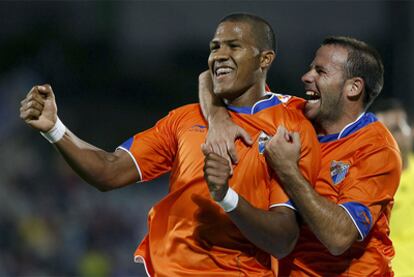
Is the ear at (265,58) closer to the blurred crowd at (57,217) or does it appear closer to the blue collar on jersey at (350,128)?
the blue collar on jersey at (350,128)

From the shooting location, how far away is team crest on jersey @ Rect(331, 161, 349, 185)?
423 cm

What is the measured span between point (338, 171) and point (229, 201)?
29.4 inches

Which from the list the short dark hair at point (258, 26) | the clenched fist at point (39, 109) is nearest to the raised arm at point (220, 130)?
the short dark hair at point (258, 26)

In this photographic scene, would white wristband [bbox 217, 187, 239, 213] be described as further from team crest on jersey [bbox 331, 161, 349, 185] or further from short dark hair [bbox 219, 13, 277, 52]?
short dark hair [bbox 219, 13, 277, 52]

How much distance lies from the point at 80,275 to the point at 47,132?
6.76 meters

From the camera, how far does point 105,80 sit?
12445mm

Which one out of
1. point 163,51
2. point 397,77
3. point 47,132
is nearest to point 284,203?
point 47,132

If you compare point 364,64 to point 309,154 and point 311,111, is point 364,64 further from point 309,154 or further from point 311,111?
point 309,154

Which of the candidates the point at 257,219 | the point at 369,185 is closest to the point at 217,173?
the point at 257,219

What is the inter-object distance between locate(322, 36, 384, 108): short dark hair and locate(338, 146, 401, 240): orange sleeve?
410mm

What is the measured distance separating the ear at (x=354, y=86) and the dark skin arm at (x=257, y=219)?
2.55 ft

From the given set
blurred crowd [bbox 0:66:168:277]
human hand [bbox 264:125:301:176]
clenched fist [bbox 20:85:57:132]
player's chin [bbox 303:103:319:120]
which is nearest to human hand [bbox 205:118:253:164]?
human hand [bbox 264:125:301:176]

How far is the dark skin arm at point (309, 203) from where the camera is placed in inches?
154

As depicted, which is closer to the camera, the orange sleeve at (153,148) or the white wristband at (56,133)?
the white wristband at (56,133)
